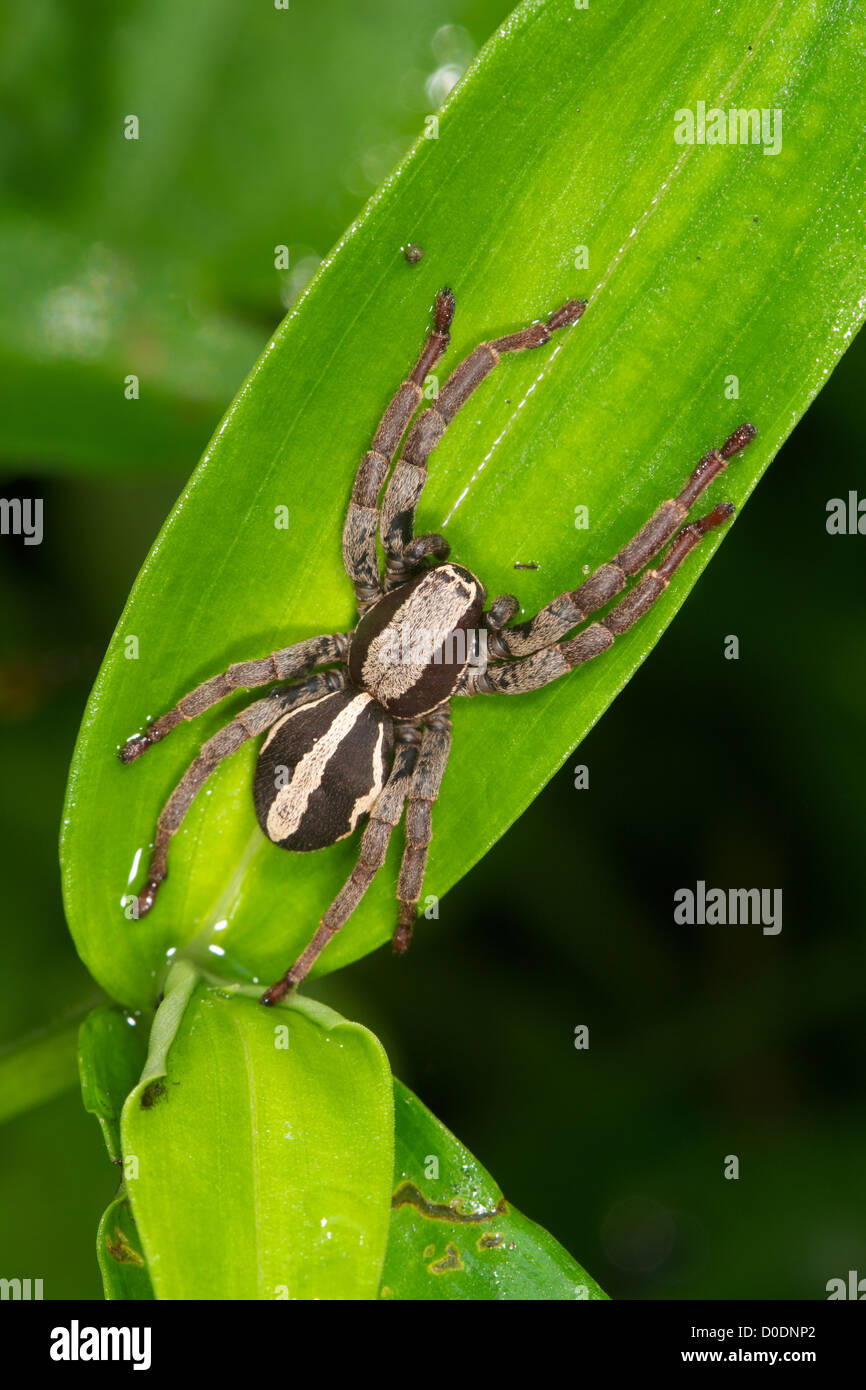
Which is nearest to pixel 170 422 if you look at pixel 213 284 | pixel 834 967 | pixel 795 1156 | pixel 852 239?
pixel 213 284

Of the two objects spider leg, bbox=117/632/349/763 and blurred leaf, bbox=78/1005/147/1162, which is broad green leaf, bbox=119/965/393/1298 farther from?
spider leg, bbox=117/632/349/763

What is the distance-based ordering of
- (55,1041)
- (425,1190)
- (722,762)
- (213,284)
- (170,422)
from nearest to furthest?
(425,1190), (55,1041), (170,422), (213,284), (722,762)

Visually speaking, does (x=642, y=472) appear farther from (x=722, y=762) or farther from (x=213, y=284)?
(x=213, y=284)

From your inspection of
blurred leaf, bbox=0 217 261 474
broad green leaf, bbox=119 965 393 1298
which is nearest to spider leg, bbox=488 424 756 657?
broad green leaf, bbox=119 965 393 1298

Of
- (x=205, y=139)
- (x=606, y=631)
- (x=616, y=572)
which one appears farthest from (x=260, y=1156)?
(x=205, y=139)

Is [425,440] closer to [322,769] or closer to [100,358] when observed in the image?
[322,769]
